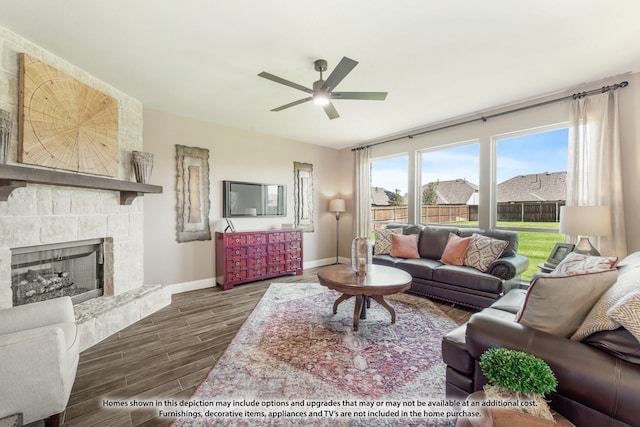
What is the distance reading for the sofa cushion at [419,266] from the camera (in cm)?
336

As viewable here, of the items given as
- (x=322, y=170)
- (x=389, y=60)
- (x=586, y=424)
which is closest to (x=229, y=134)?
(x=322, y=170)

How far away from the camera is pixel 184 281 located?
12.6 ft

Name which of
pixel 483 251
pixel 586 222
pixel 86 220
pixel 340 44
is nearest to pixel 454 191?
pixel 483 251

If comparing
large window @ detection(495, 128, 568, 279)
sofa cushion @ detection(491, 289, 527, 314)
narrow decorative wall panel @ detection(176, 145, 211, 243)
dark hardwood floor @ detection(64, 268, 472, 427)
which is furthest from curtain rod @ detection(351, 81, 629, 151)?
narrow decorative wall panel @ detection(176, 145, 211, 243)

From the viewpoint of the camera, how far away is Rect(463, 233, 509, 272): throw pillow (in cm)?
312

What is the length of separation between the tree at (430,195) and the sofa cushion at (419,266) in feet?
4.11

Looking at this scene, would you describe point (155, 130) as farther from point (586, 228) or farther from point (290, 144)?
point (586, 228)

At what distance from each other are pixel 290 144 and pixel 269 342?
12.2ft

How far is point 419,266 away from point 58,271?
3.96 m

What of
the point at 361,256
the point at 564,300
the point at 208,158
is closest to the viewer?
the point at 564,300

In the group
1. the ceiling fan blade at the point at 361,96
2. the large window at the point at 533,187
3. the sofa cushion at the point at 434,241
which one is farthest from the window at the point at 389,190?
the ceiling fan blade at the point at 361,96

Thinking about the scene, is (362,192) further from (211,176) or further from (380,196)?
(211,176)

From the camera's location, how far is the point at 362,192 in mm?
5359

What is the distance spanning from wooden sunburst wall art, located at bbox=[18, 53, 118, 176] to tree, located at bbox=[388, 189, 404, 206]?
4.36 meters
